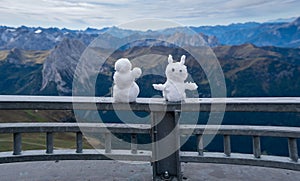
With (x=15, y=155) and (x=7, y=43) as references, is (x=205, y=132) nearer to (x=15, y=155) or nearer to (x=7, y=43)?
(x=15, y=155)

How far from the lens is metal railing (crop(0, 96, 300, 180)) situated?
337 centimetres

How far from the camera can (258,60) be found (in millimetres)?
126250

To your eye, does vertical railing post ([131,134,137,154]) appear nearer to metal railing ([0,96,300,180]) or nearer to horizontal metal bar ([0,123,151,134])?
metal railing ([0,96,300,180])

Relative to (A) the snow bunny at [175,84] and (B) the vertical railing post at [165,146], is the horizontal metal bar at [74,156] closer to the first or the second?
(B) the vertical railing post at [165,146]

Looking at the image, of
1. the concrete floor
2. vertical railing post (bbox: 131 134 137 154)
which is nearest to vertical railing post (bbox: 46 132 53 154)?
the concrete floor

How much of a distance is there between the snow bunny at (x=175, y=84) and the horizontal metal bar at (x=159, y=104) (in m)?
0.09

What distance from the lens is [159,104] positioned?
3.45 metres

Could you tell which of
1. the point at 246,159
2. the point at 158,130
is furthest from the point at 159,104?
the point at 246,159

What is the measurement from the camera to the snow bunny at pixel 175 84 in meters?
3.53

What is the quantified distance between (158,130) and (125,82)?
0.72 m

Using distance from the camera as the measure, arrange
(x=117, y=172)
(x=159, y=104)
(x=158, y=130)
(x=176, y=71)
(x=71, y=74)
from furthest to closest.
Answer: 1. (x=71, y=74)
2. (x=117, y=172)
3. (x=176, y=71)
4. (x=158, y=130)
5. (x=159, y=104)

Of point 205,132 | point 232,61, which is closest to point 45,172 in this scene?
point 205,132

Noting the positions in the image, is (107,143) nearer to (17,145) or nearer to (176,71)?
(17,145)

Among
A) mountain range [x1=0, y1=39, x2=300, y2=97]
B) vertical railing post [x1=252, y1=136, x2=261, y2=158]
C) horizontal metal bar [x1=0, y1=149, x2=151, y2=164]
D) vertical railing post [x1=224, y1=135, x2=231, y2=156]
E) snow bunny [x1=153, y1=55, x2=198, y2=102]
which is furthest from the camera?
mountain range [x1=0, y1=39, x2=300, y2=97]
